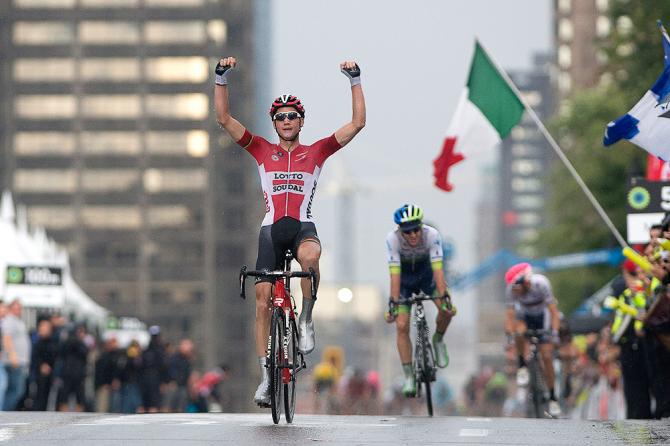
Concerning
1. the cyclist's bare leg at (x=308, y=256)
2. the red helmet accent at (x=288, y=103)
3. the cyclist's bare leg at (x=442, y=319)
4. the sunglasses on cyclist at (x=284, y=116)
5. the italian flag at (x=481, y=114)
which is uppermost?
the italian flag at (x=481, y=114)

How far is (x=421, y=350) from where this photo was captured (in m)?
17.0

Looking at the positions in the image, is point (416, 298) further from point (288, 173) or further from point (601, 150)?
point (601, 150)

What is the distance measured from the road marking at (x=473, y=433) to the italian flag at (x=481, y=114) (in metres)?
11.9

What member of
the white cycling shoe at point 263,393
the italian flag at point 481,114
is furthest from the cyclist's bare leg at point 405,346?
the italian flag at point 481,114

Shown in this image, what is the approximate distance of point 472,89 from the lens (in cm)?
2475

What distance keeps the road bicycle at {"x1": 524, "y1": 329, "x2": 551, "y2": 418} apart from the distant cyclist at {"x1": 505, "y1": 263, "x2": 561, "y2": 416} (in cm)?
5

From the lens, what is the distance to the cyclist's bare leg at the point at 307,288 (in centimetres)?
1248

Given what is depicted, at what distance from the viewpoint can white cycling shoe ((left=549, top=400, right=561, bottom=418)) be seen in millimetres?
18797

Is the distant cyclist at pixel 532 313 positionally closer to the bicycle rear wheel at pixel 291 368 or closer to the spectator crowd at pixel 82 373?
the bicycle rear wheel at pixel 291 368

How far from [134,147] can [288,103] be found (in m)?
139

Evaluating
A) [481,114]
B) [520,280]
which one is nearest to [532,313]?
[520,280]

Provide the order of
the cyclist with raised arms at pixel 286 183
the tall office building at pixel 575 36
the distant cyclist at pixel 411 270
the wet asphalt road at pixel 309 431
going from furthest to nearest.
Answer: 1. the tall office building at pixel 575 36
2. the distant cyclist at pixel 411 270
3. the cyclist with raised arms at pixel 286 183
4. the wet asphalt road at pixel 309 431

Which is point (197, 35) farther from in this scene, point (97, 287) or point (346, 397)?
point (346, 397)

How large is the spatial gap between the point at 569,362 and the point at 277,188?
1444 centimetres
